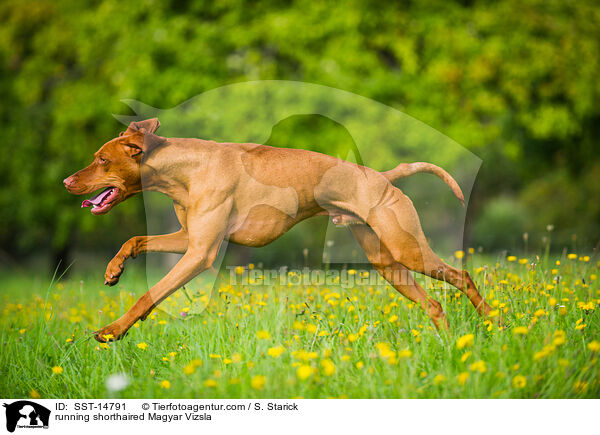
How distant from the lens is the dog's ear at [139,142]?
10.7 feet

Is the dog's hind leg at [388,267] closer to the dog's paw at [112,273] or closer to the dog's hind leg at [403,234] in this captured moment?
the dog's hind leg at [403,234]

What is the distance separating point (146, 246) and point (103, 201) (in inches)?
15.3

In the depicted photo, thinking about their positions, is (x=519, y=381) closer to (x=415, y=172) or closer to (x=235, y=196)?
(x=415, y=172)

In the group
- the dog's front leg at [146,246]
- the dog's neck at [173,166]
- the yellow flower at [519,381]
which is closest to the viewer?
the yellow flower at [519,381]

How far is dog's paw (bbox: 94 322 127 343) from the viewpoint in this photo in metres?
3.10

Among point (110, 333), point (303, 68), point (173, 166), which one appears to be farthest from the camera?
point (303, 68)

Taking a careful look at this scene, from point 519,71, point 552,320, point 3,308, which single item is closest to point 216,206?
point 552,320

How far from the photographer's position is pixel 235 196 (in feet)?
11.3

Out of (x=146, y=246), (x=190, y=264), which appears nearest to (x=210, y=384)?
(x=190, y=264)

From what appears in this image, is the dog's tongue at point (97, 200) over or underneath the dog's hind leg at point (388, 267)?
over

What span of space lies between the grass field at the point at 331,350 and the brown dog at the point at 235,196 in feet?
1.13
